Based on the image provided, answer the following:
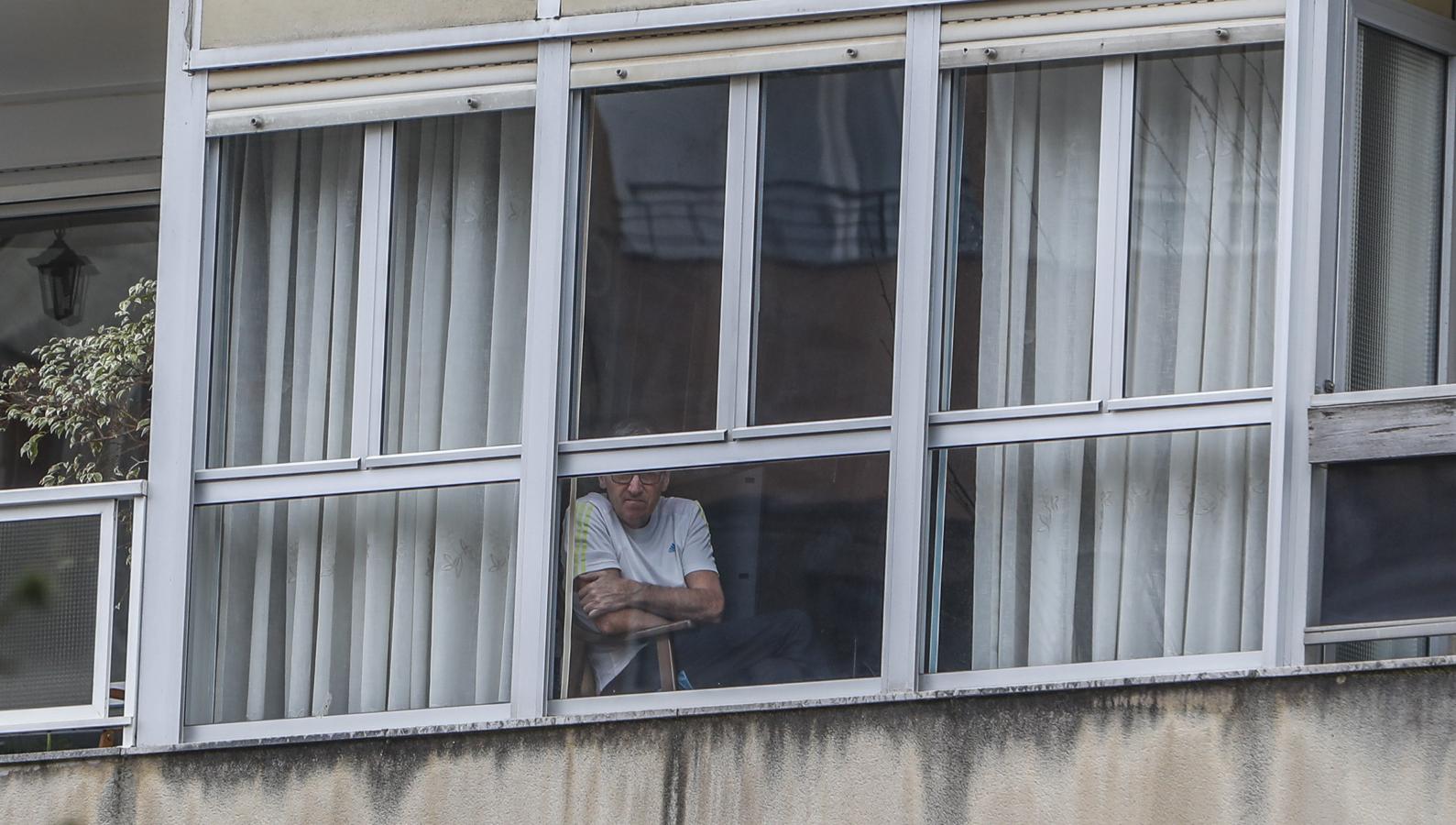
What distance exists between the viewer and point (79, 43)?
33.4ft

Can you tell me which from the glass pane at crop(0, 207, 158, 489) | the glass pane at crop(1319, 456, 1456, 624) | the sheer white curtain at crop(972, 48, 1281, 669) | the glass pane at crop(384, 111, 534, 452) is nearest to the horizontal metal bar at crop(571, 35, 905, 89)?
the glass pane at crop(384, 111, 534, 452)

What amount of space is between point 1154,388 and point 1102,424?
0.66ft

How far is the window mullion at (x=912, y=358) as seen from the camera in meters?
7.07

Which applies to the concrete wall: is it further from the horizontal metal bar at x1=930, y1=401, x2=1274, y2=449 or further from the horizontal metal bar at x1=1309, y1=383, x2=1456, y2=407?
the horizontal metal bar at x1=1309, y1=383, x2=1456, y2=407

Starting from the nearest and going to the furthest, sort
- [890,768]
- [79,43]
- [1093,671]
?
[890,768] < [1093,671] < [79,43]

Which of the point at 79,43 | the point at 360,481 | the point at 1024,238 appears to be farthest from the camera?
the point at 79,43

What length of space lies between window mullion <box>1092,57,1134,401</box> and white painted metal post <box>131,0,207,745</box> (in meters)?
3.16

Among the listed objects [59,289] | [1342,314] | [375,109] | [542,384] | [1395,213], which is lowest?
[542,384]

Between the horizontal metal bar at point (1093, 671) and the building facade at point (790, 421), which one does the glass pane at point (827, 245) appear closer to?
the building facade at point (790, 421)

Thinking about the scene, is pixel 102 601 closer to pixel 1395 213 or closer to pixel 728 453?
pixel 728 453

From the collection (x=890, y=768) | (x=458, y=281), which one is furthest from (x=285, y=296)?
(x=890, y=768)

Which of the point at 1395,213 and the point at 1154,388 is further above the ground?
the point at 1395,213

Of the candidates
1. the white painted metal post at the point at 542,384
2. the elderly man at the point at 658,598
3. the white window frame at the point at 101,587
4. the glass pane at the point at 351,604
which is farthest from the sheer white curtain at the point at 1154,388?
the white window frame at the point at 101,587

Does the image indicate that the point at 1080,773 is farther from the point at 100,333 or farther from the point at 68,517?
the point at 100,333
